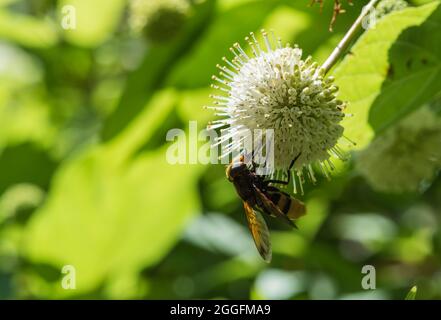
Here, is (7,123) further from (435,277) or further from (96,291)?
(435,277)

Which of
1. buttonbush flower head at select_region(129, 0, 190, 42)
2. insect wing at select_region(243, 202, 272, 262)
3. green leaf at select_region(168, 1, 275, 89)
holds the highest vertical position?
buttonbush flower head at select_region(129, 0, 190, 42)

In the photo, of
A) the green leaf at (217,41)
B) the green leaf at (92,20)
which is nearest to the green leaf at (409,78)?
the green leaf at (217,41)

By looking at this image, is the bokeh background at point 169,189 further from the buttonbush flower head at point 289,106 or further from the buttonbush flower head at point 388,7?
the buttonbush flower head at point 289,106

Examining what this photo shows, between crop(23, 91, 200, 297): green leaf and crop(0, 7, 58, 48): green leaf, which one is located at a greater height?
crop(0, 7, 58, 48): green leaf

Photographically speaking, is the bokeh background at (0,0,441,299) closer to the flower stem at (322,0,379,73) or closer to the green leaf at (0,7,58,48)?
the green leaf at (0,7,58,48)

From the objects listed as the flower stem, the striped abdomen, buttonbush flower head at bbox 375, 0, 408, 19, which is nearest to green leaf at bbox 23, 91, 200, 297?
the striped abdomen

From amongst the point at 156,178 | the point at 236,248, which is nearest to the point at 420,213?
the point at 236,248
